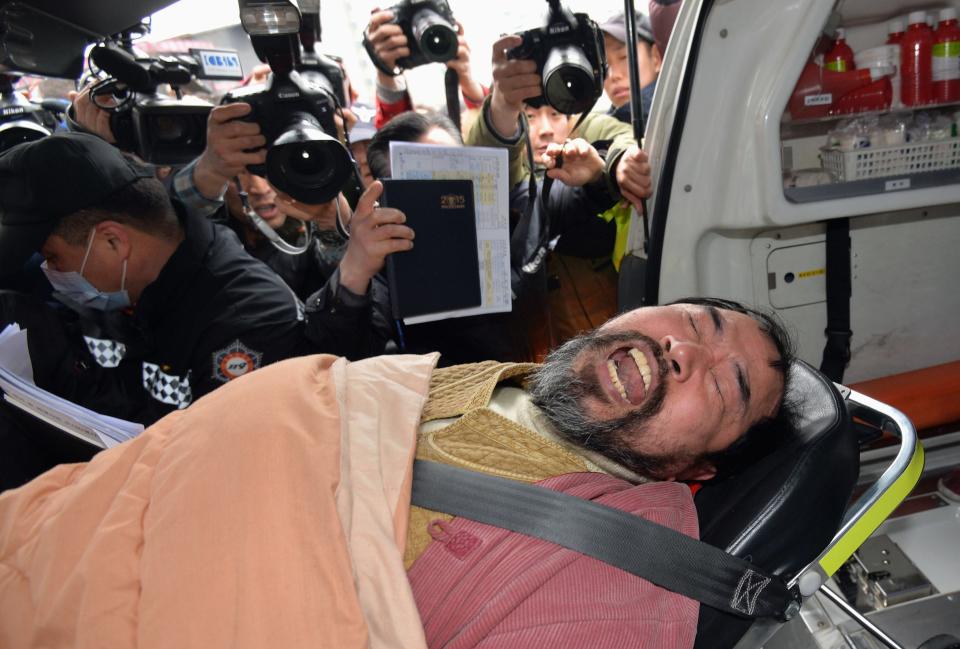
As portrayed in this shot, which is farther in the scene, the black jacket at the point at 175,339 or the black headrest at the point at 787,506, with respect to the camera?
the black jacket at the point at 175,339

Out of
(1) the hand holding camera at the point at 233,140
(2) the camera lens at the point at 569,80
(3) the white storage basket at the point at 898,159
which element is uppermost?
(2) the camera lens at the point at 569,80

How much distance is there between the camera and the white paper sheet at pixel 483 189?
5.56 feet

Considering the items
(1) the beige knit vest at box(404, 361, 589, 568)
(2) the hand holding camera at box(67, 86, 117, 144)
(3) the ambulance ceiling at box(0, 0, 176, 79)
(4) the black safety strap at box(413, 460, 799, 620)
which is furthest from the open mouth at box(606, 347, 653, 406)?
(2) the hand holding camera at box(67, 86, 117, 144)

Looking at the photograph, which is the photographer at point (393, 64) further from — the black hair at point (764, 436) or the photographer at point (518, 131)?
the black hair at point (764, 436)

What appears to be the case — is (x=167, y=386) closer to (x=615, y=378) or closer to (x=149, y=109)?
(x=149, y=109)

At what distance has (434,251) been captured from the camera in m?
1.75

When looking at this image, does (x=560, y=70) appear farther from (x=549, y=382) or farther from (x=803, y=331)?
(x=803, y=331)

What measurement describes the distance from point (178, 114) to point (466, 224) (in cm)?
98

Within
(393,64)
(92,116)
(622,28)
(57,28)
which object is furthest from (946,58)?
(92,116)

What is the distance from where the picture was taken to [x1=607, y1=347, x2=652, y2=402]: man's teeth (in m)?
1.45

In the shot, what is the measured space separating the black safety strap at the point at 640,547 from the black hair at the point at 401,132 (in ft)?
4.16

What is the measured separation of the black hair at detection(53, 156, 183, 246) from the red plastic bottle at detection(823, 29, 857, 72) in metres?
2.01

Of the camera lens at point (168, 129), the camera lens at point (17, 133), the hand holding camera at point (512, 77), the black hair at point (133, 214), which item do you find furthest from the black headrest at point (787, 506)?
the camera lens at point (17, 133)

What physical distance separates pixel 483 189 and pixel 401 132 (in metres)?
0.44
